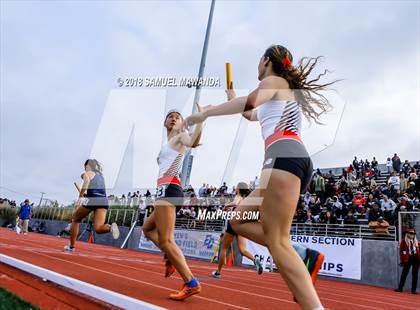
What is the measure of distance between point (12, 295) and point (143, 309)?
4.86 ft

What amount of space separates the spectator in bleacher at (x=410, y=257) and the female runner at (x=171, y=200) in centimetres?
924

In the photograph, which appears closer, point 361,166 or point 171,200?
point 171,200

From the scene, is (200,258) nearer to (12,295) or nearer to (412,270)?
(412,270)

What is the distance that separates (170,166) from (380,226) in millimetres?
10832

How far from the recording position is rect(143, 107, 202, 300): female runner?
4.11m

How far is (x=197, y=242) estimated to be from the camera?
1778 cm

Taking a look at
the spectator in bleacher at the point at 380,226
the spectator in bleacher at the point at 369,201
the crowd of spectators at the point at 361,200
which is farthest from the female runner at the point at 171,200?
the spectator in bleacher at the point at 369,201

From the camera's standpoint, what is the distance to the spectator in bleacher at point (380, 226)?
516 inches

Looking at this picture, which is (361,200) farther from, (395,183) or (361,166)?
(361,166)

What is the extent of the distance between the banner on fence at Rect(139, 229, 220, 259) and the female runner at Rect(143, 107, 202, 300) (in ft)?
40.8

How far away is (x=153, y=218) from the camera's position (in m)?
4.58

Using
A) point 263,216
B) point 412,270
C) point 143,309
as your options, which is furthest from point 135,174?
point 412,270

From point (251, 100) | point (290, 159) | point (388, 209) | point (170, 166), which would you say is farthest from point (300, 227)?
point (251, 100)

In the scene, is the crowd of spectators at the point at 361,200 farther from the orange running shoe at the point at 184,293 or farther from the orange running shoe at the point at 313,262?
the orange running shoe at the point at 313,262
